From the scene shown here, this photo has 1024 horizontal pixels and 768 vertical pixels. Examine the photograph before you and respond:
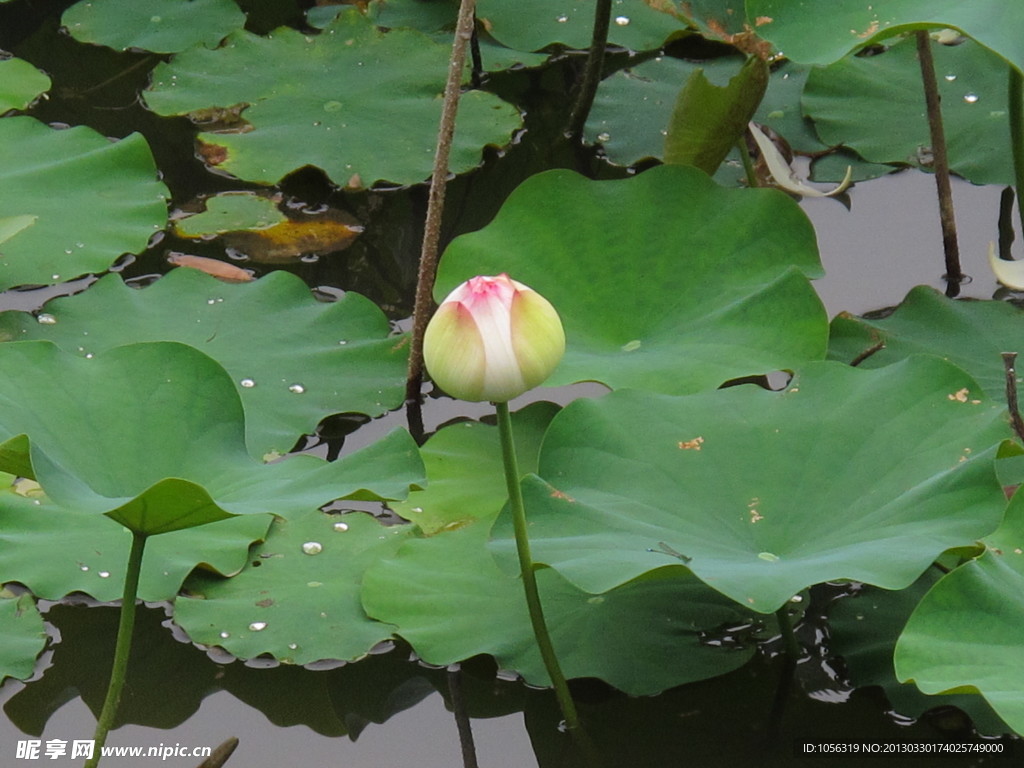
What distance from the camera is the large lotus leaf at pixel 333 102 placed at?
2.10 metres

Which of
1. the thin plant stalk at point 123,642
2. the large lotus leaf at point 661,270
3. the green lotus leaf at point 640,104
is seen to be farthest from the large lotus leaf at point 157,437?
the green lotus leaf at point 640,104

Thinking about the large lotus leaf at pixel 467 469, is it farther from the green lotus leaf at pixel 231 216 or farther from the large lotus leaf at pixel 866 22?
the green lotus leaf at pixel 231 216

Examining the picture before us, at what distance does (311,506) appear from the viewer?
1.09m

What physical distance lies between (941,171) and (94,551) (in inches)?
52.4

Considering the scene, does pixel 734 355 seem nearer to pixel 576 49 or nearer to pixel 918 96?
pixel 918 96

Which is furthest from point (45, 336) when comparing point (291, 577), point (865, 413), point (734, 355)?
point (865, 413)

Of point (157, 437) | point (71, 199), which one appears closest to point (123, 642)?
point (157, 437)

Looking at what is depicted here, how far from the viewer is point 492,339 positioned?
3.30ft

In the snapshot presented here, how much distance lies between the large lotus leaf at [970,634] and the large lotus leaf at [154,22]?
192cm

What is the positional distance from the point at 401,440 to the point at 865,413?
19.5 inches

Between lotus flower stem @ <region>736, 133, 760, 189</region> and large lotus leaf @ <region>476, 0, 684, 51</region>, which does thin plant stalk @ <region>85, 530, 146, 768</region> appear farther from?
large lotus leaf @ <region>476, 0, 684, 51</region>

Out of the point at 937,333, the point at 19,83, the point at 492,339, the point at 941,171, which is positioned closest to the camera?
the point at 492,339

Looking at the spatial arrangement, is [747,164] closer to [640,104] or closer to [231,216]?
[640,104]

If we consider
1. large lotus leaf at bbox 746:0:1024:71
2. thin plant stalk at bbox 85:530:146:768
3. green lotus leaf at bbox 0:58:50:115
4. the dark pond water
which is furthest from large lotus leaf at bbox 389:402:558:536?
green lotus leaf at bbox 0:58:50:115
